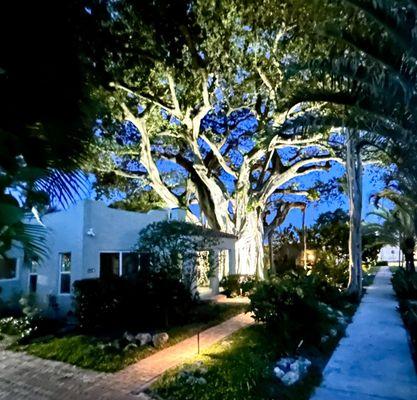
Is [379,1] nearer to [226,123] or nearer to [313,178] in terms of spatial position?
[226,123]

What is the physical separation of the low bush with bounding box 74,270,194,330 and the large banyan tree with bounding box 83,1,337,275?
524 cm

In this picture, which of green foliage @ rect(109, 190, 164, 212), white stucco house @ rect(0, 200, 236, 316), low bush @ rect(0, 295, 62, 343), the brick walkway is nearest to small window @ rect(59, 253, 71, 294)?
white stucco house @ rect(0, 200, 236, 316)

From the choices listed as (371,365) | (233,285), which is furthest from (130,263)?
(371,365)

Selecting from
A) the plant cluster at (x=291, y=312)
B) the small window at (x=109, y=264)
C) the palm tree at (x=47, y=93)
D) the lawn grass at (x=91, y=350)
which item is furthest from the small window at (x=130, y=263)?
the palm tree at (x=47, y=93)

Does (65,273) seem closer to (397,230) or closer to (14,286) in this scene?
(14,286)

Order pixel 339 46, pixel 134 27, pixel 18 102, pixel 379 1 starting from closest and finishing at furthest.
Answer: pixel 18 102
pixel 379 1
pixel 339 46
pixel 134 27

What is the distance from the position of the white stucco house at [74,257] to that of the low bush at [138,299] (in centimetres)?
138

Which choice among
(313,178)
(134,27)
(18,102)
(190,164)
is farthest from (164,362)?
(313,178)

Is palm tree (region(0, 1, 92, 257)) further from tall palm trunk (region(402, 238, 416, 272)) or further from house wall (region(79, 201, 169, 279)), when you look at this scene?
tall palm trunk (region(402, 238, 416, 272))

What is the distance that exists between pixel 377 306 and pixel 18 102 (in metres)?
16.7

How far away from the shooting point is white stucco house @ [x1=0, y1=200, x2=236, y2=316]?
44.1 ft

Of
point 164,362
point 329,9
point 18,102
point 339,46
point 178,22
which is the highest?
point 178,22

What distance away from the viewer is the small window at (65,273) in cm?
1374

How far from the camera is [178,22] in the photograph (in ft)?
30.9
